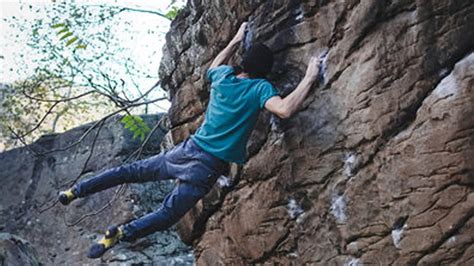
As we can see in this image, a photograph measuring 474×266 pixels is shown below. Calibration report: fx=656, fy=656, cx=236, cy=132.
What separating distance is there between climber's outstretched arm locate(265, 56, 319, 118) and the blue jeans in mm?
693

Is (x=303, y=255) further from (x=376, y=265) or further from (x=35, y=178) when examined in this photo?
(x=35, y=178)

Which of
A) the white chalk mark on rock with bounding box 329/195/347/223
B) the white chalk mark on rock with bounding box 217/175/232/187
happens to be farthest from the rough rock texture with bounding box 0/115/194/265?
the white chalk mark on rock with bounding box 329/195/347/223

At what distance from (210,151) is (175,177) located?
0.34 metres

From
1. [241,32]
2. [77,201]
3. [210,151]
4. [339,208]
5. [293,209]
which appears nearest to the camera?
[339,208]

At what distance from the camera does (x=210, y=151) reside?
448cm

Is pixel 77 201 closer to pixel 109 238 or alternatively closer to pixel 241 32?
pixel 109 238

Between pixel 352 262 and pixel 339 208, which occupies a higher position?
pixel 339 208

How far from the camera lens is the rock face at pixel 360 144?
11.3ft

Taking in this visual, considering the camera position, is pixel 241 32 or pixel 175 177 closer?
pixel 175 177

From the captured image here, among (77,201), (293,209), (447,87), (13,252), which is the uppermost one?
(77,201)

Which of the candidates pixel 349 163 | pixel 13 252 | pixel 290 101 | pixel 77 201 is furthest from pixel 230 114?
pixel 77 201

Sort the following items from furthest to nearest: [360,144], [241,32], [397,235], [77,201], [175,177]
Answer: [77,201]
[241,32]
[175,177]
[360,144]
[397,235]

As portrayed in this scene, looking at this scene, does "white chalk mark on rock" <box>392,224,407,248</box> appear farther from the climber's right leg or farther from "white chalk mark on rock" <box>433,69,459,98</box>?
the climber's right leg

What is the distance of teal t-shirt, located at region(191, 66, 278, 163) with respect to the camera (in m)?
4.29
